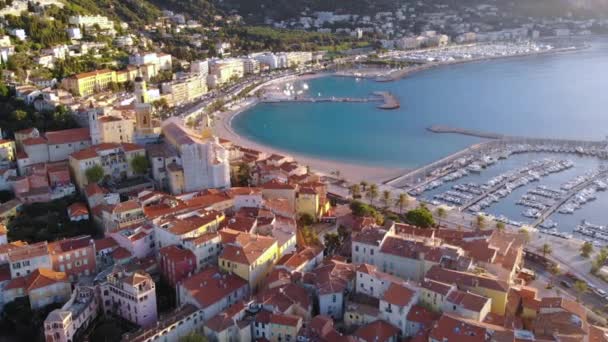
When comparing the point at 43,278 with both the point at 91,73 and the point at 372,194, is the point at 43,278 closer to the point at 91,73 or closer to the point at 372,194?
the point at 372,194

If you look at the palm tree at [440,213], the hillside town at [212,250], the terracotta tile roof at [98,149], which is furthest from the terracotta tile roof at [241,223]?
the palm tree at [440,213]

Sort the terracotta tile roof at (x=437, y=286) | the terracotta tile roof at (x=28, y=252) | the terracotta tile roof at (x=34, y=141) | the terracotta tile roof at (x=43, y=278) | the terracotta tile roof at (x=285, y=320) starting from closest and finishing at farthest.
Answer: the terracotta tile roof at (x=285, y=320), the terracotta tile roof at (x=437, y=286), the terracotta tile roof at (x=43, y=278), the terracotta tile roof at (x=28, y=252), the terracotta tile roof at (x=34, y=141)

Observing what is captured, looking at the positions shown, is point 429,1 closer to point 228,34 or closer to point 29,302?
point 228,34

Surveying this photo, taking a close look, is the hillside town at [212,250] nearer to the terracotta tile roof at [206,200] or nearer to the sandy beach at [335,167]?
the terracotta tile roof at [206,200]

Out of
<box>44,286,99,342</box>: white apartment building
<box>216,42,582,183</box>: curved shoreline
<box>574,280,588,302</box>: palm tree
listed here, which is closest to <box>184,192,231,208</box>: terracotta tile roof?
<box>44,286,99,342</box>: white apartment building

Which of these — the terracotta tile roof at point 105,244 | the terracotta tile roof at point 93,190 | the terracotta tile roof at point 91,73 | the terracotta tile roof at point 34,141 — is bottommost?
the terracotta tile roof at point 105,244

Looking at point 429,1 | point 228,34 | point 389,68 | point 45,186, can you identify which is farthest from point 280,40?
point 45,186

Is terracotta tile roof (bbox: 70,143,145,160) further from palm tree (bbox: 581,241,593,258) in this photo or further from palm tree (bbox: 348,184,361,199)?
palm tree (bbox: 581,241,593,258)
